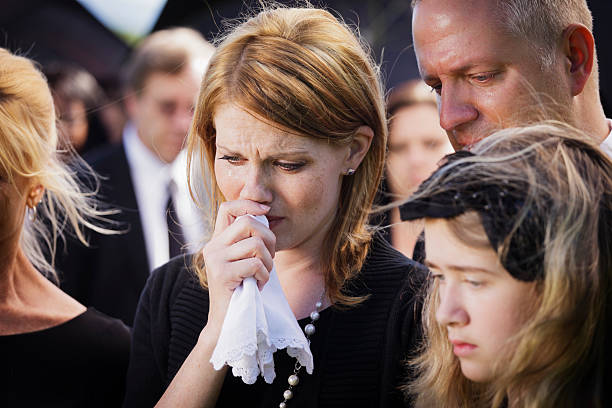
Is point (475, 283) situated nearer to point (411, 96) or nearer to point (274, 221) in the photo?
point (274, 221)

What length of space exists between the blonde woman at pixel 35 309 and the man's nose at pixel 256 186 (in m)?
0.71

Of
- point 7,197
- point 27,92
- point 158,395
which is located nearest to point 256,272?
point 158,395

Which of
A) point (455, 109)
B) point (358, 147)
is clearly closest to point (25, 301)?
point (358, 147)

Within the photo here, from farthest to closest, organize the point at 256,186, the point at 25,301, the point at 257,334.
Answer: the point at 25,301, the point at 256,186, the point at 257,334

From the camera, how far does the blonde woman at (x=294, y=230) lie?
218cm

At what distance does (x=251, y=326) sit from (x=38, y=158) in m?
1.09

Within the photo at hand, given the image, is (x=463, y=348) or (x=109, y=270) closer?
(x=463, y=348)

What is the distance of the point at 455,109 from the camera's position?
2.26 meters

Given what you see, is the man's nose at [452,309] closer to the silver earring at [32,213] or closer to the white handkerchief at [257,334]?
the white handkerchief at [257,334]

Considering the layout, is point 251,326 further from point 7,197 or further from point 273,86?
point 7,197

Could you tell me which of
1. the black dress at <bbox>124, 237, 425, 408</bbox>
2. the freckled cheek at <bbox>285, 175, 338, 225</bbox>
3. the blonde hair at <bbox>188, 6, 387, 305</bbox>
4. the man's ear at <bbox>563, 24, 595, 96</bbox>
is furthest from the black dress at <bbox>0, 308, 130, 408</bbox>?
the man's ear at <bbox>563, 24, 595, 96</bbox>

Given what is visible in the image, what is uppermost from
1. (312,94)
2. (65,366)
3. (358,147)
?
(312,94)

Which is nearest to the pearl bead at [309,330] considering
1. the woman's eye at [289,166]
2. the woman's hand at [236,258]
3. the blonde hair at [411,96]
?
the woman's hand at [236,258]

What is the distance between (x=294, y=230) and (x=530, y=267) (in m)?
0.79
